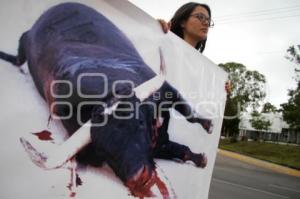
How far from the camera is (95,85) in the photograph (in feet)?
5.28

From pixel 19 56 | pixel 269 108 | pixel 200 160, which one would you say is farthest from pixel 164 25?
pixel 269 108

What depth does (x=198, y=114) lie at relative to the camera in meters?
2.31

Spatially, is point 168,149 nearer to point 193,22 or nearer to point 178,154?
point 178,154

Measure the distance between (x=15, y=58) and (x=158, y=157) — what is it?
80cm

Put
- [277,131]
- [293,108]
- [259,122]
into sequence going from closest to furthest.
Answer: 1. [293,108]
2. [259,122]
3. [277,131]

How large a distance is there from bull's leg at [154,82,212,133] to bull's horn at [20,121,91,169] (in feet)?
1.65

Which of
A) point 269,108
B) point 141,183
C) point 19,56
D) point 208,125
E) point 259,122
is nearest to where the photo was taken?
point 19,56

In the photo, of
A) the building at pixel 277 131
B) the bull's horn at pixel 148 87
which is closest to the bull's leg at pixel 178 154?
the bull's horn at pixel 148 87

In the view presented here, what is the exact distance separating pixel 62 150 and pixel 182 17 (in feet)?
4.33

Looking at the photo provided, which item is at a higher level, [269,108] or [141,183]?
[269,108]

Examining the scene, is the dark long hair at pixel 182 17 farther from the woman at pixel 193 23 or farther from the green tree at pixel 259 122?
the green tree at pixel 259 122

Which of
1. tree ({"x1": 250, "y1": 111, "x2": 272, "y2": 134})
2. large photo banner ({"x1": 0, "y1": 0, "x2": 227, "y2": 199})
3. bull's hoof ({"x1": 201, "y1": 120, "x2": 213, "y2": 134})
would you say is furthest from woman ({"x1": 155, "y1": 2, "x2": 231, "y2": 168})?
tree ({"x1": 250, "y1": 111, "x2": 272, "y2": 134})

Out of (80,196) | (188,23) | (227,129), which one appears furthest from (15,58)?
A: (227,129)

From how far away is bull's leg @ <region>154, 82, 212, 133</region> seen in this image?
198 centimetres
